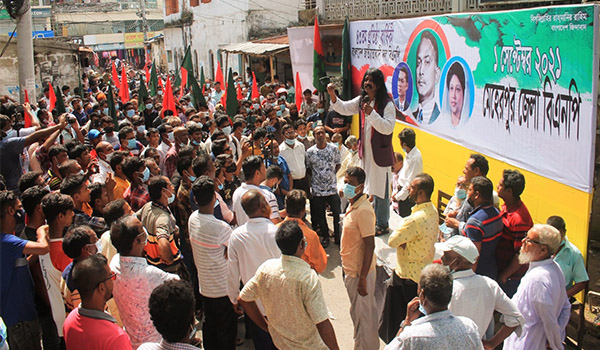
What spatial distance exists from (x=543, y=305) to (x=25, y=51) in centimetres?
1497

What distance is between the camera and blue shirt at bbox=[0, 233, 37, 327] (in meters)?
4.04

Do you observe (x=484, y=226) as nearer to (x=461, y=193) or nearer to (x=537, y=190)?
(x=461, y=193)

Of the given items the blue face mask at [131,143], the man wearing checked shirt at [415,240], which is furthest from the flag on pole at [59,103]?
the man wearing checked shirt at [415,240]

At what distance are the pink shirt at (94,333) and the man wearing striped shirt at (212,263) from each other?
140cm

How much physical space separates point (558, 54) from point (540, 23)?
19.1 inches

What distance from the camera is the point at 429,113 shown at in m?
8.50

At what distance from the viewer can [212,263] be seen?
4.52 metres

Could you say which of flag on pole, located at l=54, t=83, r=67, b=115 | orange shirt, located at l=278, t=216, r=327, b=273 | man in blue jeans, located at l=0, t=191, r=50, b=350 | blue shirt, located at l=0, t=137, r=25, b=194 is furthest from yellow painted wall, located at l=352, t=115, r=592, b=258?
flag on pole, located at l=54, t=83, r=67, b=115

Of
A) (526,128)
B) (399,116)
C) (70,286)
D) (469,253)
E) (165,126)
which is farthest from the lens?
(399,116)

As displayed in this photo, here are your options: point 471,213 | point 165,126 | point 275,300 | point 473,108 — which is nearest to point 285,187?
point 165,126

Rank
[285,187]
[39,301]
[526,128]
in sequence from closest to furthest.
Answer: [39,301] < [526,128] < [285,187]

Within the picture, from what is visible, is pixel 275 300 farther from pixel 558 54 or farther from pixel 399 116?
pixel 399 116


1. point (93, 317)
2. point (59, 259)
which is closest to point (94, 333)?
point (93, 317)

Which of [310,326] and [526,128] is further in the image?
[526,128]
